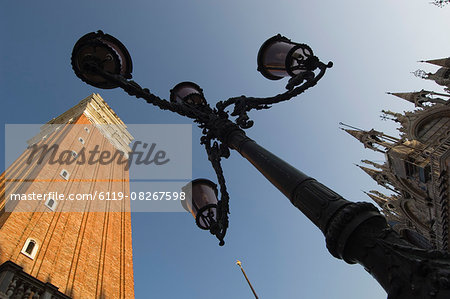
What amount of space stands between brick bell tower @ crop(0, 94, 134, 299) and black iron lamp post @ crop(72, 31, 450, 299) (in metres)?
6.80

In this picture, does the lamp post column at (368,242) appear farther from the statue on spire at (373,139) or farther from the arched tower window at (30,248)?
the statue on spire at (373,139)

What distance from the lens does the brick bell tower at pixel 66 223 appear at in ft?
34.8

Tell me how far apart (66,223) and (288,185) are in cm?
1455

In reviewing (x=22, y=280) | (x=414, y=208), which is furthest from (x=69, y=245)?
(x=414, y=208)

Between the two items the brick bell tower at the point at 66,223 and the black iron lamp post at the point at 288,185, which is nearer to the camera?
the black iron lamp post at the point at 288,185

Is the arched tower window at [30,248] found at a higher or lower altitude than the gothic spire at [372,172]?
lower

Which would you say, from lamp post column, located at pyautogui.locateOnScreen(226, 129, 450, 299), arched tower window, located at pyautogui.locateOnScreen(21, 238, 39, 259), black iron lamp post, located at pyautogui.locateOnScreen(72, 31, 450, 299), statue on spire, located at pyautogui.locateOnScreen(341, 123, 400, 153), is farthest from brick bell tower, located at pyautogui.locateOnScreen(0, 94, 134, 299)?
statue on spire, located at pyautogui.locateOnScreen(341, 123, 400, 153)

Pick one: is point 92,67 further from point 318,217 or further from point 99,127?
point 99,127

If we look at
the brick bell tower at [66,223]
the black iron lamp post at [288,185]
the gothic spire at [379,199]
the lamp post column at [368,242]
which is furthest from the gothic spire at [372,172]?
the lamp post column at [368,242]

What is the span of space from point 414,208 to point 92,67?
2545 cm

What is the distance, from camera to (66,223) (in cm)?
1441

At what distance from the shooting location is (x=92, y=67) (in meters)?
4.26

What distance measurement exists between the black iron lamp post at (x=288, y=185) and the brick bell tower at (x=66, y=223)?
6.80 m

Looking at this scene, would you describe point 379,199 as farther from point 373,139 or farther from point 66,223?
point 66,223
